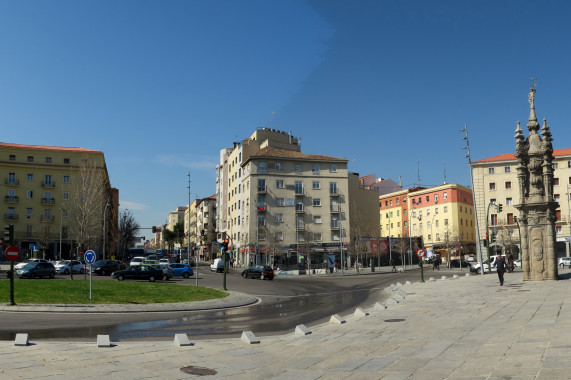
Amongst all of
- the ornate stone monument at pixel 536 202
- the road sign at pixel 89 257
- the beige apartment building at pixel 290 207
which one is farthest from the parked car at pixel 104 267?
the ornate stone monument at pixel 536 202

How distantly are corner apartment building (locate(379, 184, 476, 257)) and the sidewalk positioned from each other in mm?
76883

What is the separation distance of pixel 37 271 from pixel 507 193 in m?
71.8

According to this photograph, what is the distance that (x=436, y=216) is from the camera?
96.0 m

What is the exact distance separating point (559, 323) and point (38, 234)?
8069 centimetres

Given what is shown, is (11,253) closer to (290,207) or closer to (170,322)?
(170,322)

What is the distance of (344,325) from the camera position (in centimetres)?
1518

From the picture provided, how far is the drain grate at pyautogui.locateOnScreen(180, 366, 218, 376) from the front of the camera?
29.6 feet

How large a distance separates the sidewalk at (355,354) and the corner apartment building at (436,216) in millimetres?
76883

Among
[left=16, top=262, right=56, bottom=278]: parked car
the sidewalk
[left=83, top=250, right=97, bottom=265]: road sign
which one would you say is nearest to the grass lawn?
[left=83, top=250, right=97, bottom=265]: road sign

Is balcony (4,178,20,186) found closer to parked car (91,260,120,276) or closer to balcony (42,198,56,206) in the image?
balcony (42,198,56,206)

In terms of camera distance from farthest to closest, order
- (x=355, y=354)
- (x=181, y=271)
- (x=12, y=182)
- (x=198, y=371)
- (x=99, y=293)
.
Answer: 1. (x=12, y=182)
2. (x=181, y=271)
3. (x=99, y=293)
4. (x=355, y=354)
5. (x=198, y=371)

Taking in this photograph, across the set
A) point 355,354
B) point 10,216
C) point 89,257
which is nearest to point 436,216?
point 10,216

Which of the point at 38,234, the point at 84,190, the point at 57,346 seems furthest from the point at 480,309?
the point at 38,234

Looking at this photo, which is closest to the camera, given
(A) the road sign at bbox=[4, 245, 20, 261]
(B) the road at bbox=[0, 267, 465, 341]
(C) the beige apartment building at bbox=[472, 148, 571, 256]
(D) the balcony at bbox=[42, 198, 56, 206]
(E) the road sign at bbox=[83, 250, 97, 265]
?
(B) the road at bbox=[0, 267, 465, 341]
